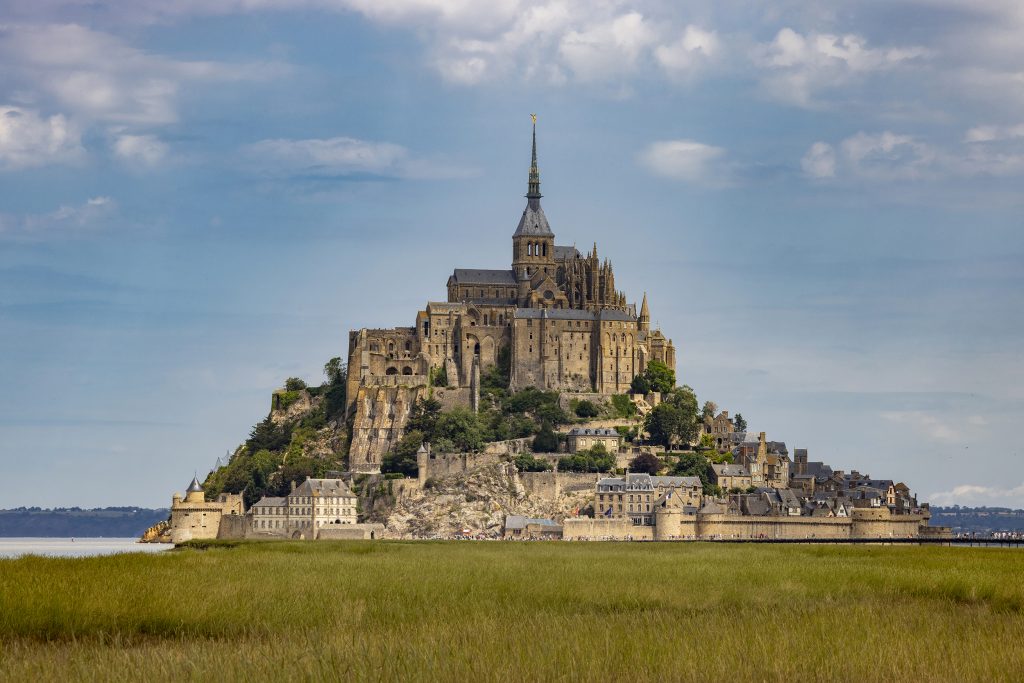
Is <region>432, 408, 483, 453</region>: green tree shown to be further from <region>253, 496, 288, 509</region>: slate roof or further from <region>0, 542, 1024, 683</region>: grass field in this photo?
<region>0, 542, 1024, 683</region>: grass field

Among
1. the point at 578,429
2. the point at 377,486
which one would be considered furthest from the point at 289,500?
the point at 578,429

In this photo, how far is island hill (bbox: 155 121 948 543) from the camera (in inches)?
4385

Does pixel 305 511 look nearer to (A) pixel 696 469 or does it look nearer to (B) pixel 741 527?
(A) pixel 696 469

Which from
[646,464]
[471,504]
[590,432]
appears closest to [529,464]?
[590,432]

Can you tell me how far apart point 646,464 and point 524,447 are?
9395 millimetres

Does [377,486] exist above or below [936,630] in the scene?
above

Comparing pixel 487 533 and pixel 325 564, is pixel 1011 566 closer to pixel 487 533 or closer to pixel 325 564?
pixel 325 564

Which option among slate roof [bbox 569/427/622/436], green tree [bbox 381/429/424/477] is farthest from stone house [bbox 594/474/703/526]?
green tree [bbox 381/429/424/477]

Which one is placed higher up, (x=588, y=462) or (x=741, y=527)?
(x=588, y=462)

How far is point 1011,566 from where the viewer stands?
50438 mm

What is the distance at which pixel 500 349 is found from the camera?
128 m

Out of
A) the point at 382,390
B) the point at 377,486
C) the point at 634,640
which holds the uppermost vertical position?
the point at 382,390

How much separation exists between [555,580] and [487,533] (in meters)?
64.3

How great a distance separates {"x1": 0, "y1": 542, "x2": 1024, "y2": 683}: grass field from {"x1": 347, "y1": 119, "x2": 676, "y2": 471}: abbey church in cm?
6851
